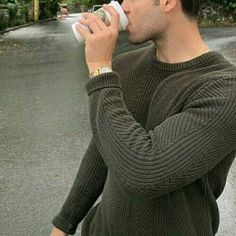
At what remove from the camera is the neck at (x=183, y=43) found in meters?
1.75

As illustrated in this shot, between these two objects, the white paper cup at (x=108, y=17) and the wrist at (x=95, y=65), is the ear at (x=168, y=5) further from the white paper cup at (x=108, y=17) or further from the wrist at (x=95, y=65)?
the wrist at (x=95, y=65)

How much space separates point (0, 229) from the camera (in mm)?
4148

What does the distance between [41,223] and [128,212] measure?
2.57 meters

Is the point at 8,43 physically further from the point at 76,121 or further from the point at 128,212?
the point at 128,212

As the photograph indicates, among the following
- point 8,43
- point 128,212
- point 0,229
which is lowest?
point 8,43

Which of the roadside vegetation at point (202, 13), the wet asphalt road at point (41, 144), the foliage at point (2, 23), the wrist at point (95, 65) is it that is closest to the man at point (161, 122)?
the wrist at point (95, 65)

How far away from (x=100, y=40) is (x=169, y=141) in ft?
1.22

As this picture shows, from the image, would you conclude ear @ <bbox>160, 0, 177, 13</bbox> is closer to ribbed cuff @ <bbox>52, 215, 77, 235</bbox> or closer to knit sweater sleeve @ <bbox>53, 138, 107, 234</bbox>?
knit sweater sleeve @ <bbox>53, 138, 107, 234</bbox>

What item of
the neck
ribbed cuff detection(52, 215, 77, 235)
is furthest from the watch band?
ribbed cuff detection(52, 215, 77, 235)

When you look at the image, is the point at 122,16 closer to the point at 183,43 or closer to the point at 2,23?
the point at 183,43

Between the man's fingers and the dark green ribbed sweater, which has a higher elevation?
the man's fingers

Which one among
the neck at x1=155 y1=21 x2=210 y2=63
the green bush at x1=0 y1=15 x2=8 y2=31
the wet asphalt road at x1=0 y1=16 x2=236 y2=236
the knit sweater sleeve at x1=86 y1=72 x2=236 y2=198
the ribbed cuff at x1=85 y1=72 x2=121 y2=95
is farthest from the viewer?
the green bush at x1=0 y1=15 x2=8 y2=31

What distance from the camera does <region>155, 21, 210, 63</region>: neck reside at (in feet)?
5.74

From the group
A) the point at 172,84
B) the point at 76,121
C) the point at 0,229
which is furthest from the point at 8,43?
the point at 172,84
